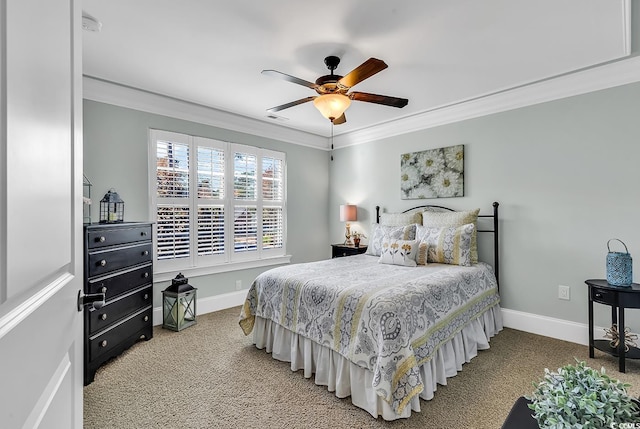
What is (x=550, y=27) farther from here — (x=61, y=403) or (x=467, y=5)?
(x=61, y=403)

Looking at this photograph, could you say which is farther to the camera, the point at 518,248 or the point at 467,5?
the point at 518,248

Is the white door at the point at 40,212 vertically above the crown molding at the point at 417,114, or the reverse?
the crown molding at the point at 417,114

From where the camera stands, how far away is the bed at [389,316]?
194 centimetres

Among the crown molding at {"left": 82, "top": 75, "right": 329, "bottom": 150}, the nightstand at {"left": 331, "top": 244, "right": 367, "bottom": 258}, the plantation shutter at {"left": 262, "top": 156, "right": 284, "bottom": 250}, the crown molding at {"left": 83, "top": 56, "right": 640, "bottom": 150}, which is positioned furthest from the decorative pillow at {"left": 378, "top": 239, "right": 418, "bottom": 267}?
the crown molding at {"left": 82, "top": 75, "right": 329, "bottom": 150}

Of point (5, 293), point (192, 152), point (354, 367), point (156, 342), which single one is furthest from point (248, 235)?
point (5, 293)

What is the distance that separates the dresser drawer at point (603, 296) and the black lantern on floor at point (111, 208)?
422cm

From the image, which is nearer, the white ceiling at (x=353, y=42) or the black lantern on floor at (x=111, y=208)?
the white ceiling at (x=353, y=42)

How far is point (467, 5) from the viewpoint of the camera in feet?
6.59

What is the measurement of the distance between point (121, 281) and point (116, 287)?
0.24 ft

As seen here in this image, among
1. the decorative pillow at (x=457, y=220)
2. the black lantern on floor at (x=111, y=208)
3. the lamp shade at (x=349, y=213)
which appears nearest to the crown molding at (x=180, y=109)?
the black lantern on floor at (x=111, y=208)

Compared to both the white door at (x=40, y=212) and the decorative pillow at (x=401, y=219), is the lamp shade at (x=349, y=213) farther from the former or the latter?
the white door at (x=40, y=212)

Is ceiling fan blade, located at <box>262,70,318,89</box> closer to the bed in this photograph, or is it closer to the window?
the bed

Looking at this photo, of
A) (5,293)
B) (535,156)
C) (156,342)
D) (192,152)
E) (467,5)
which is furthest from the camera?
(192,152)

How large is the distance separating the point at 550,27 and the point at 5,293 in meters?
3.13
